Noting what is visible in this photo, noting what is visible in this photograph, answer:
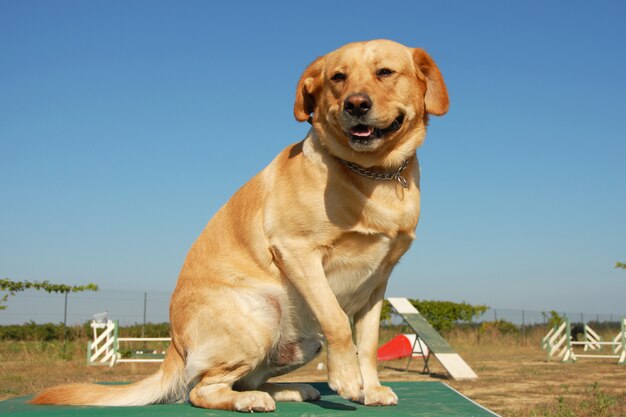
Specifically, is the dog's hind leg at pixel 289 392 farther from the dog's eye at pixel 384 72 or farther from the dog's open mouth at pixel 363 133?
the dog's eye at pixel 384 72

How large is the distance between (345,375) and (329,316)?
1.03ft

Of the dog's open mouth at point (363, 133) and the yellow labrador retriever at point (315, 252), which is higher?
the dog's open mouth at point (363, 133)

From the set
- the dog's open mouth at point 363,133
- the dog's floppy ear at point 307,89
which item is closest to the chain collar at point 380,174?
the dog's open mouth at point 363,133

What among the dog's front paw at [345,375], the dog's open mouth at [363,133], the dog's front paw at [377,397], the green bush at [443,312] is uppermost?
the dog's open mouth at [363,133]

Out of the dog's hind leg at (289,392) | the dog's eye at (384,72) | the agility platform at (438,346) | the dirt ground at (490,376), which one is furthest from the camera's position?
the agility platform at (438,346)

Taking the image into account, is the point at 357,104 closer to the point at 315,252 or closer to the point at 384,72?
the point at 384,72

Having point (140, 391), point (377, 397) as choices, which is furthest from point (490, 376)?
point (140, 391)

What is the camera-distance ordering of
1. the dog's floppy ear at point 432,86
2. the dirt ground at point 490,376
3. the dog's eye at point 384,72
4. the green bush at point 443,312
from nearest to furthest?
1. the dog's eye at point 384,72
2. the dog's floppy ear at point 432,86
3. the dirt ground at point 490,376
4. the green bush at point 443,312

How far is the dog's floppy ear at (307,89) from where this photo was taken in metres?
3.62

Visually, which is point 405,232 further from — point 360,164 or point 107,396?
point 107,396

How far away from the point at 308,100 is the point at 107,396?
6.94ft

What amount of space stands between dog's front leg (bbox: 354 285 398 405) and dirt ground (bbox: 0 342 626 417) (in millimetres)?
4139

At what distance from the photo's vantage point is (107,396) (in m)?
3.62

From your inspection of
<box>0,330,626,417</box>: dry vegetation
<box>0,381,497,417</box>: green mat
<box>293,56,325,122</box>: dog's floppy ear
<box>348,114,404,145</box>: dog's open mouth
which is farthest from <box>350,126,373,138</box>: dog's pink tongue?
<box>0,330,626,417</box>: dry vegetation
